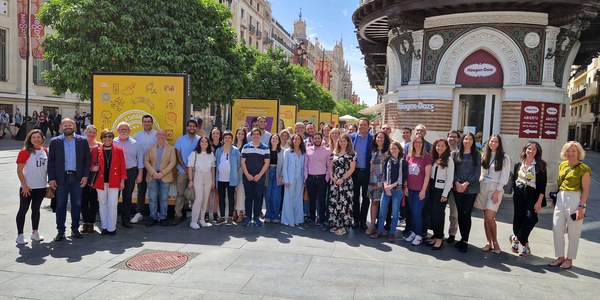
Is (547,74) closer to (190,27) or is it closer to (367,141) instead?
(367,141)

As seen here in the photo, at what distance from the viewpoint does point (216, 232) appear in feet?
22.6

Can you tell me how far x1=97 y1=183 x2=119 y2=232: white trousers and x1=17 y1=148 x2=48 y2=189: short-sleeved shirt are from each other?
0.83 m

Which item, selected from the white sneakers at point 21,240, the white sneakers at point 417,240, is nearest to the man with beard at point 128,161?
the white sneakers at point 21,240

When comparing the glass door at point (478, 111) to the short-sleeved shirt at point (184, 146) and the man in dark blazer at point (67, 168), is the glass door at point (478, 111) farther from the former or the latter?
the man in dark blazer at point (67, 168)

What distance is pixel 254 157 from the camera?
730 cm

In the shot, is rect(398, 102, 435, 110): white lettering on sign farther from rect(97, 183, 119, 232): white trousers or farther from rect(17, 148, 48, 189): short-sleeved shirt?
rect(17, 148, 48, 189): short-sleeved shirt

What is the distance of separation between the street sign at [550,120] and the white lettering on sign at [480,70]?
5.26 ft

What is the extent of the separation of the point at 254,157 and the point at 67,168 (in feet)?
9.53

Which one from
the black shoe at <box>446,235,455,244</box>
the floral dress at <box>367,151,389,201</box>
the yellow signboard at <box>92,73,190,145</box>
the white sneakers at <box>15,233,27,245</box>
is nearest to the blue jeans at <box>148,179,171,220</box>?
the yellow signboard at <box>92,73,190,145</box>

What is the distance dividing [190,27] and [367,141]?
7.30m

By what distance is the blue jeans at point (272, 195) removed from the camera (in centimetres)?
763

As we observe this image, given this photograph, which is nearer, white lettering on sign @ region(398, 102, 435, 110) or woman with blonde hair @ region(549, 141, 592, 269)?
woman with blonde hair @ region(549, 141, 592, 269)

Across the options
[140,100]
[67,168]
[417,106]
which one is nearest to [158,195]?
[67,168]

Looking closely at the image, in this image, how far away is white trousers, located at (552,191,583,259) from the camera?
5.68m
